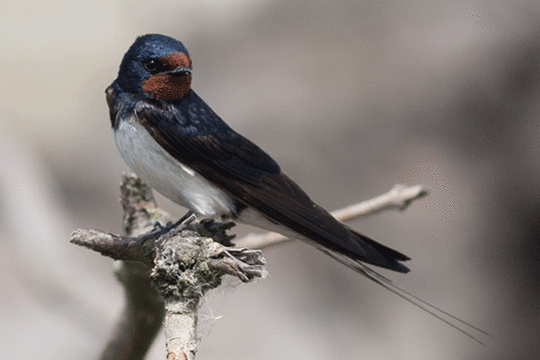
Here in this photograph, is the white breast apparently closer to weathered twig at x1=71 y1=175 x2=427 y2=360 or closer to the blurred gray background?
weathered twig at x1=71 y1=175 x2=427 y2=360

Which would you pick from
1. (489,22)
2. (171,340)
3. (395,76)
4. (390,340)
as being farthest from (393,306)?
(171,340)

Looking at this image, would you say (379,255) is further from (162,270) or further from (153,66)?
(153,66)

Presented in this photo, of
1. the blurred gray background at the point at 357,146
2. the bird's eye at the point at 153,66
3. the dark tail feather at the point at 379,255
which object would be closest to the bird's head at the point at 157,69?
the bird's eye at the point at 153,66

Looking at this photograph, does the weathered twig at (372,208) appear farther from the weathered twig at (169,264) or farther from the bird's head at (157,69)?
the bird's head at (157,69)

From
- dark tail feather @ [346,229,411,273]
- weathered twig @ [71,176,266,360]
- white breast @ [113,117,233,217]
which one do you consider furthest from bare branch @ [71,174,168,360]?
dark tail feather @ [346,229,411,273]

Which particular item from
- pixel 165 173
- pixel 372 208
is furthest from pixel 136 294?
pixel 372 208

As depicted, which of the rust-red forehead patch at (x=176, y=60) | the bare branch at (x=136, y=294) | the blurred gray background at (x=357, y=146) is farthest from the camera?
the blurred gray background at (x=357, y=146)
